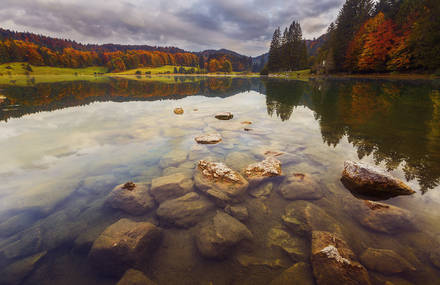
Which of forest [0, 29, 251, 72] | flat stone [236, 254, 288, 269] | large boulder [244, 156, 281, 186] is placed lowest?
flat stone [236, 254, 288, 269]

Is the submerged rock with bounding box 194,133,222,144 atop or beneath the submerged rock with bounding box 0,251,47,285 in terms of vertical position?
atop

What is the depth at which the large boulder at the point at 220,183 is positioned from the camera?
531 cm

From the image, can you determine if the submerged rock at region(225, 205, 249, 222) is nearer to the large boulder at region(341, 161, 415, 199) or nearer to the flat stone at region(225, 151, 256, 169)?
the flat stone at region(225, 151, 256, 169)

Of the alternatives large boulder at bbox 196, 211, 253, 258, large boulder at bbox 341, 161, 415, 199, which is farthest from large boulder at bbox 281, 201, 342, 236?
large boulder at bbox 341, 161, 415, 199

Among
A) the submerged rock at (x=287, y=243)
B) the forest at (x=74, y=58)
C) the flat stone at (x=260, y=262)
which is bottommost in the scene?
the flat stone at (x=260, y=262)

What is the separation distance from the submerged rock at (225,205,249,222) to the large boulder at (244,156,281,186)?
119cm

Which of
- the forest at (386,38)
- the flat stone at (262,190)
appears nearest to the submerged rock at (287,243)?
the flat stone at (262,190)

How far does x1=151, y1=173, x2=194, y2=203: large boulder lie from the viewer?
17.7 ft

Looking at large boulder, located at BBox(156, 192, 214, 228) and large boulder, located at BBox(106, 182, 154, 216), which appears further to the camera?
large boulder, located at BBox(106, 182, 154, 216)

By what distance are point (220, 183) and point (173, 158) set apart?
282cm

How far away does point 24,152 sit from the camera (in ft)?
26.6

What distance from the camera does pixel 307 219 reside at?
4.45m

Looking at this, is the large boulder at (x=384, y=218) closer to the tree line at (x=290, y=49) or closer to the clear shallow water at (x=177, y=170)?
the clear shallow water at (x=177, y=170)

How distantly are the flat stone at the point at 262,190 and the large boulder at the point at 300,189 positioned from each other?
32 centimetres
